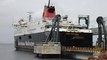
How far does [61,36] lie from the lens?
68812 millimetres

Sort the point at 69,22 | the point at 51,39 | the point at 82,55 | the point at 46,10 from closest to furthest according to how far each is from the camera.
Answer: the point at 82,55 → the point at 51,39 → the point at 69,22 → the point at 46,10

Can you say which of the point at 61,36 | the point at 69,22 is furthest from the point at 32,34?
the point at 61,36

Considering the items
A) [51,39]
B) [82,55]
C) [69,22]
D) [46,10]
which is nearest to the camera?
[82,55]

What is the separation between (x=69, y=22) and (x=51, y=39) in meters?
7.17

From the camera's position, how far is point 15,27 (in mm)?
114688

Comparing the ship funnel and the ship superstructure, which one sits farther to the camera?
the ship funnel

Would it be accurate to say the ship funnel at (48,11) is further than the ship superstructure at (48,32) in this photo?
Yes

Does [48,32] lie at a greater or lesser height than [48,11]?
lesser

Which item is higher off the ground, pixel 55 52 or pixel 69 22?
pixel 69 22

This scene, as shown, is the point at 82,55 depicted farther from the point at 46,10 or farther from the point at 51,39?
the point at 46,10

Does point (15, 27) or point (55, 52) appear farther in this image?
point (15, 27)

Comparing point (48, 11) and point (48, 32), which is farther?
point (48, 11)

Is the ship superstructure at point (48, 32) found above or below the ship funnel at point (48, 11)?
below

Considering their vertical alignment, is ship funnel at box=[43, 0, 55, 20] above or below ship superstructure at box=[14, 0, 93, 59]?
above
